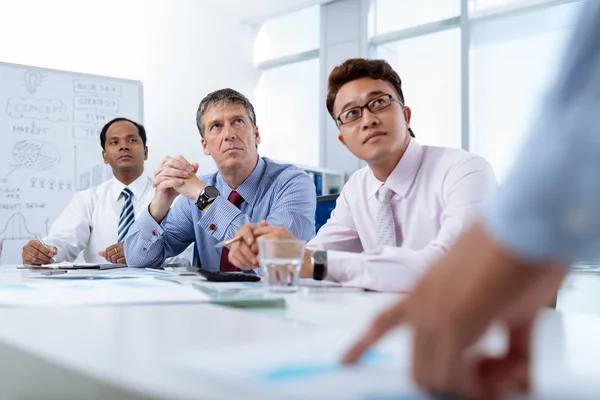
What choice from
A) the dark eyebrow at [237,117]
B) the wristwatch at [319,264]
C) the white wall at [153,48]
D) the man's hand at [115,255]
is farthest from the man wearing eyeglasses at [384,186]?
the white wall at [153,48]

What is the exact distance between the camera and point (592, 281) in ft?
10.1

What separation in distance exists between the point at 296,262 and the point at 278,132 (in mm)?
5331

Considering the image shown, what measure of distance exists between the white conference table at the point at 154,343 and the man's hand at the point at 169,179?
127 cm

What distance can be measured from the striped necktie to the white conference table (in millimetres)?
2316

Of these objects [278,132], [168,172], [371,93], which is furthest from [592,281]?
[278,132]

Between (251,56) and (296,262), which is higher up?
(251,56)

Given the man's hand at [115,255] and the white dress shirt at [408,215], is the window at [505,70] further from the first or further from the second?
the man's hand at [115,255]

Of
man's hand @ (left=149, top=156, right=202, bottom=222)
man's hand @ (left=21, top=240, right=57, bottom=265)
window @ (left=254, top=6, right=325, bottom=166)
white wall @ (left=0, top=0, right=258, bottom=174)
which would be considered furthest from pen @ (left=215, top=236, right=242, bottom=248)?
window @ (left=254, top=6, right=325, bottom=166)

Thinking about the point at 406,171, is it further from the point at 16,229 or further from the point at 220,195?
the point at 16,229

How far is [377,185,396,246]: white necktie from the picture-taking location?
1.81m

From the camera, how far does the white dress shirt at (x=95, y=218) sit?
3199 mm

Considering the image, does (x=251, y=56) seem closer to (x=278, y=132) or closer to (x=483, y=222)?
(x=278, y=132)

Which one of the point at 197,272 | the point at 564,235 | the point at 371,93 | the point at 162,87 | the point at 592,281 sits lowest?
the point at 592,281

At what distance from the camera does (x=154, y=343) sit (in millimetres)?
615
